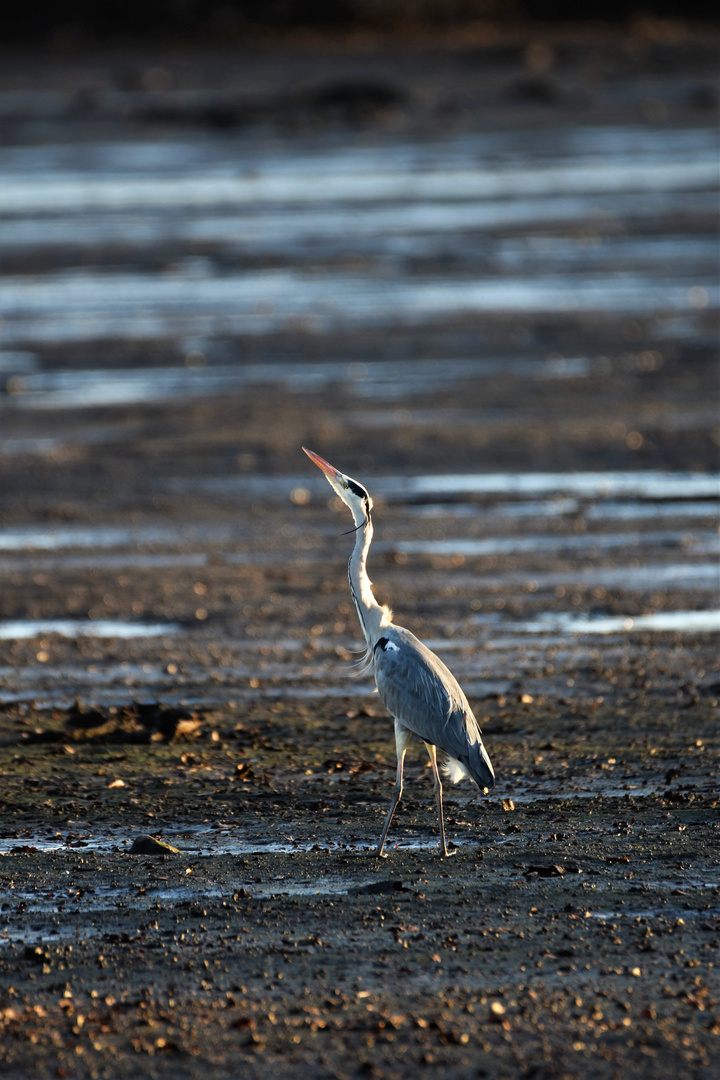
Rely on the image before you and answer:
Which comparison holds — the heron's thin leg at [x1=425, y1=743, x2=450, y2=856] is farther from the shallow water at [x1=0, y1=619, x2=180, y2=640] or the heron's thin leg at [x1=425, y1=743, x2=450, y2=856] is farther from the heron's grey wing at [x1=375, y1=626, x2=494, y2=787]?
the shallow water at [x1=0, y1=619, x2=180, y2=640]

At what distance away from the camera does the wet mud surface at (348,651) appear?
5711 millimetres

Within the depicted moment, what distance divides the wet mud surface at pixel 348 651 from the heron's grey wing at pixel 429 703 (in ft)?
1.32

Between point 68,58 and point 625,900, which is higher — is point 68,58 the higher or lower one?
the higher one

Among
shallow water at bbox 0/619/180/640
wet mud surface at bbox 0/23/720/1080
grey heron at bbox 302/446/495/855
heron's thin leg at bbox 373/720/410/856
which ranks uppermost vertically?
grey heron at bbox 302/446/495/855

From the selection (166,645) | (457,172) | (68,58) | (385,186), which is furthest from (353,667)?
(68,58)

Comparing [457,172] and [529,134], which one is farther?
[529,134]

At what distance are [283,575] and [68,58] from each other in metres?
47.1

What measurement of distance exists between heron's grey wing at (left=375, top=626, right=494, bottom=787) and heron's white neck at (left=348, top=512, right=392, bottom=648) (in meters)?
0.16

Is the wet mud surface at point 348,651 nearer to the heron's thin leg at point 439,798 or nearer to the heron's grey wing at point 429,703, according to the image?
the heron's thin leg at point 439,798

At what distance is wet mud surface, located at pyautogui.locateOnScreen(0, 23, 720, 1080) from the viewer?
18.7ft

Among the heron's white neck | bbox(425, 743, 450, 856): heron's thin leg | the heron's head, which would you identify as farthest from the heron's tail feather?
the heron's head

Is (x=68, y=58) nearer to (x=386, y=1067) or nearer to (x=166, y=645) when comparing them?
(x=166, y=645)

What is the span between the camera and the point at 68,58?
5544 centimetres

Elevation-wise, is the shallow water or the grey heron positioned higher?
the grey heron
